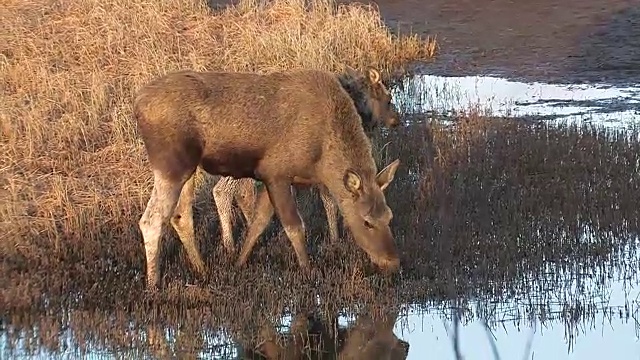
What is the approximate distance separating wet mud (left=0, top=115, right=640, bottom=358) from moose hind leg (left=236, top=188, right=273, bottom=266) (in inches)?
7.1

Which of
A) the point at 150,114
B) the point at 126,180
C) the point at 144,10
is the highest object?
the point at 144,10

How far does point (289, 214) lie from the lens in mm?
10250

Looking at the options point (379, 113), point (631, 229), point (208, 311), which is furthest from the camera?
point (379, 113)

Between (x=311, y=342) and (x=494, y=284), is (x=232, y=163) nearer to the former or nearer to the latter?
(x=311, y=342)

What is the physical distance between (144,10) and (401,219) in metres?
11.2

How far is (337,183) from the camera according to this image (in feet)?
33.4

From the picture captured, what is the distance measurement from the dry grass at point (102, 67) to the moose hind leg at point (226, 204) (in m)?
0.86

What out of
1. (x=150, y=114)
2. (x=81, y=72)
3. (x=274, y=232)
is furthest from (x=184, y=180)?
(x=81, y=72)

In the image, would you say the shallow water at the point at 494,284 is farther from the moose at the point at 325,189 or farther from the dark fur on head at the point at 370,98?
the dark fur on head at the point at 370,98

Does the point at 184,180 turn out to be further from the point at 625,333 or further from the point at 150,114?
the point at 625,333

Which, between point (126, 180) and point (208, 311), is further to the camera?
point (126, 180)

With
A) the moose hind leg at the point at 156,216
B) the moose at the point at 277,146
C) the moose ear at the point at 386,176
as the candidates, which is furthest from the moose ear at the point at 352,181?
the moose hind leg at the point at 156,216

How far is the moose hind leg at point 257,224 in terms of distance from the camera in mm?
10680

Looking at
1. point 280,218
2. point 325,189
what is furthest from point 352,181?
point 325,189
